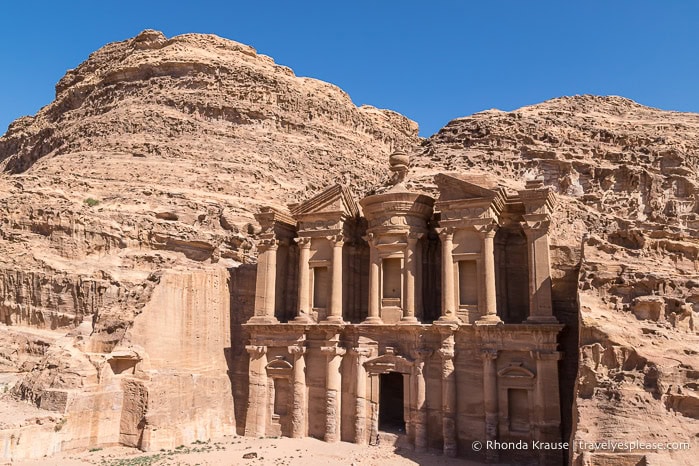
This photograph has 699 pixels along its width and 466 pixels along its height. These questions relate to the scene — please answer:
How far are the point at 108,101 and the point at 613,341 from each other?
165ft

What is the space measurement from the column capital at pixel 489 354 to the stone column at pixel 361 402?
4805mm

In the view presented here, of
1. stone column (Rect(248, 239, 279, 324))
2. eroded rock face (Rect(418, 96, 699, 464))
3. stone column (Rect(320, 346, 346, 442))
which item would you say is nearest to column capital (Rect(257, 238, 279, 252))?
stone column (Rect(248, 239, 279, 324))

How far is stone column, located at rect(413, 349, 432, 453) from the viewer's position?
21.5 meters

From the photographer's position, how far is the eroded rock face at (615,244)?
47.4 feet

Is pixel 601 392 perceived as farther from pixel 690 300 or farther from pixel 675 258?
pixel 675 258

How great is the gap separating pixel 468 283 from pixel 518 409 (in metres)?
5.19

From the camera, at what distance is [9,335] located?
80.9ft

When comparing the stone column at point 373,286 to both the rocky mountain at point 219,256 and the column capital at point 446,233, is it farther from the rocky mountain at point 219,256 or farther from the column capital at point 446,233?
the rocky mountain at point 219,256

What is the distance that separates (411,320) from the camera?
22.8 metres

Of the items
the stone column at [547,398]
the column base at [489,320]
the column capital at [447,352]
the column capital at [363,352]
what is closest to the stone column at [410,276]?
the column capital at [447,352]

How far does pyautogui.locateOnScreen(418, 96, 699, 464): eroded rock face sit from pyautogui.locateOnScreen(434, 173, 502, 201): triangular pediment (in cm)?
357

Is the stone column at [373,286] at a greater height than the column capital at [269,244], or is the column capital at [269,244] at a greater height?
the column capital at [269,244]

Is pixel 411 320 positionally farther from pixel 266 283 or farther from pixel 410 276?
pixel 266 283

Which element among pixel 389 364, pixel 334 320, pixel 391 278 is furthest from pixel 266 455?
pixel 391 278
